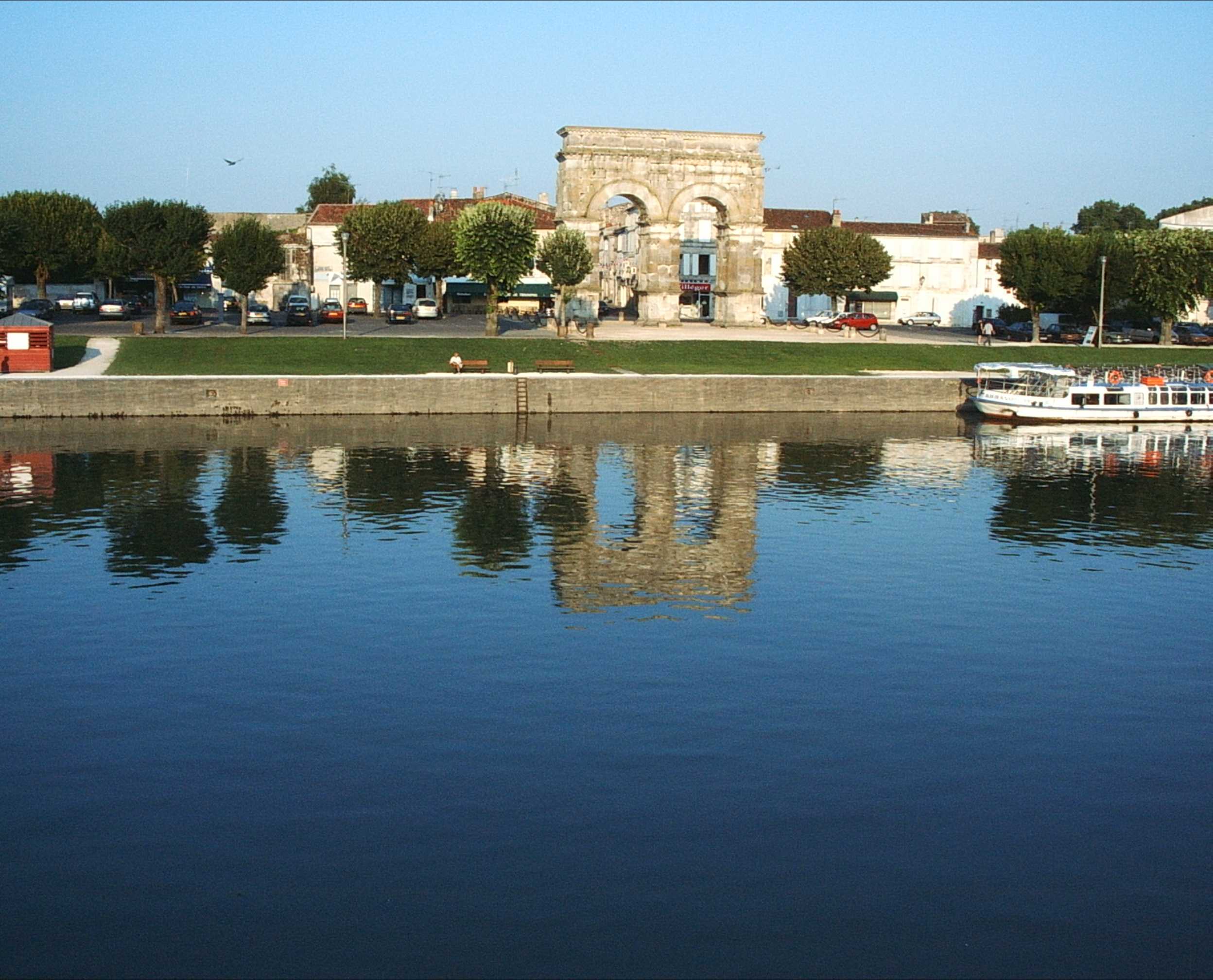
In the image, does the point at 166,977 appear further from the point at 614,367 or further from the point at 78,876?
the point at 614,367

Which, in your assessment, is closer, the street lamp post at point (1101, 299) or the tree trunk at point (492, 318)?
the tree trunk at point (492, 318)

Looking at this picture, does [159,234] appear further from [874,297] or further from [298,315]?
[874,297]

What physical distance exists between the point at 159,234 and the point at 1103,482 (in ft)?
166

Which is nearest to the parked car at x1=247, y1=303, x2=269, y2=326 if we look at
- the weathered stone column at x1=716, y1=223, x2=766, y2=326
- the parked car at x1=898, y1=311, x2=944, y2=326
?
the weathered stone column at x1=716, y1=223, x2=766, y2=326

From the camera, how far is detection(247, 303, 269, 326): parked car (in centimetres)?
8375

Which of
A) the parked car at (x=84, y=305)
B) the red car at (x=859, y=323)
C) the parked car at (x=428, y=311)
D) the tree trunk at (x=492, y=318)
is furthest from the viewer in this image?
the parked car at (x=428, y=311)

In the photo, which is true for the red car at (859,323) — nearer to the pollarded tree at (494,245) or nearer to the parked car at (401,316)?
the pollarded tree at (494,245)

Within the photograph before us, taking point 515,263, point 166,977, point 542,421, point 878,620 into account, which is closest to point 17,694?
point 166,977

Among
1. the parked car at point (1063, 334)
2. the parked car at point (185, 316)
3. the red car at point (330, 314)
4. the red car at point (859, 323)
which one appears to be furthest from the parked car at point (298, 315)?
Result: the parked car at point (1063, 334)

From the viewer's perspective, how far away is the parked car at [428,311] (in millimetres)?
88812

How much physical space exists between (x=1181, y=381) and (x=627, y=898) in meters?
60.3

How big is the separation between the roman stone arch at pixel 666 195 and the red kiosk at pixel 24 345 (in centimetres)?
3311

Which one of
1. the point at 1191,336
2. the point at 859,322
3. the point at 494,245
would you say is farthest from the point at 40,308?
the point at 1191,336

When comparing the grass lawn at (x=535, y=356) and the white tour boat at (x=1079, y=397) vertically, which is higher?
the grass lawn at (x=535, y=356)
